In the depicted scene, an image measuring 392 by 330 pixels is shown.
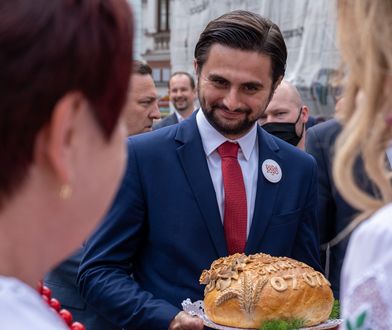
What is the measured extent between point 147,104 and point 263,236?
2292 mm

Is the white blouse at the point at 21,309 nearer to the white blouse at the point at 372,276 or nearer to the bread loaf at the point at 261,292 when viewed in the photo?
the white blouse at the point at 372,276

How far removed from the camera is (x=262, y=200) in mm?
2971

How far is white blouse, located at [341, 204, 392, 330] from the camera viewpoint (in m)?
1.15

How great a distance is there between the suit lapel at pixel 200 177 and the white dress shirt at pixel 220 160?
3 centimetres

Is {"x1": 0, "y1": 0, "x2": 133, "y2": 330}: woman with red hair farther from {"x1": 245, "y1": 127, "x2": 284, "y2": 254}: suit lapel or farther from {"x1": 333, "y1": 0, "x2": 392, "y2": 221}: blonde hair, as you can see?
{"x1": 245, "y1": 127, "x2": 284, "y2": 254}: suit lapel

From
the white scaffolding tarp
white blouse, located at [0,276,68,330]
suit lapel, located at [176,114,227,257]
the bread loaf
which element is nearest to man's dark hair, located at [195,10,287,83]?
suit lapel, located at [176,114,227,257]

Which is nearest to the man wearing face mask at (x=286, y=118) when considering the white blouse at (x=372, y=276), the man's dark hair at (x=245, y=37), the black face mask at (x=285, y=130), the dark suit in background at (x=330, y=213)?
the black face mask at (x=285, y=130)

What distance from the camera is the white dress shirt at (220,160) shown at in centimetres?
297

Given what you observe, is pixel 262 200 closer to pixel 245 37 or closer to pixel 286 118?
pixel 245 37

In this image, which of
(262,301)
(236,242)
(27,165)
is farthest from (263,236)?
(27,165)

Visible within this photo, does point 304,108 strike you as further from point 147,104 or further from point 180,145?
point 180,145

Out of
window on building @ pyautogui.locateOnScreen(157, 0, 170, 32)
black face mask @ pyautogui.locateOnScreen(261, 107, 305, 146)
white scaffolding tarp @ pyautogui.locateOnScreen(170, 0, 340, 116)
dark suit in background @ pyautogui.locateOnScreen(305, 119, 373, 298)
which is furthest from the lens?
window on building @ pyautogui.locateOnScreen(157, 0, 170, 32)

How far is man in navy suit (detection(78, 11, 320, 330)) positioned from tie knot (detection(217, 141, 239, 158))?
19mm

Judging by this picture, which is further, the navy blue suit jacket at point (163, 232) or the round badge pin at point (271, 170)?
the round badge pin at point (271, 170)
